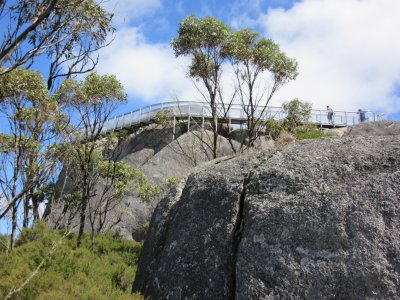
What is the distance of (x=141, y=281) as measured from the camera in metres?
9.07

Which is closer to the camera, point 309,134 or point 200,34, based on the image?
point 309,134

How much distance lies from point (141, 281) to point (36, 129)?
1526 cm

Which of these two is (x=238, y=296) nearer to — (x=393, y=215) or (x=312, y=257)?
(x=312, y=257)

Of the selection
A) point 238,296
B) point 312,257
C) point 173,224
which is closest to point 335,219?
point 312,257

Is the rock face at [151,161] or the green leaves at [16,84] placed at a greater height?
the green leaves at [16,84]

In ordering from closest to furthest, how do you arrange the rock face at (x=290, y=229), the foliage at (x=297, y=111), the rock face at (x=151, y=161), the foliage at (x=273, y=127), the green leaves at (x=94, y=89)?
the rock face at (x=290, y=229) → the green leaves at (x=94, y=89) → the rock face at (x=151, y=161) → the foliage at (x=273, y=127) → the foliage at (x=297, y=111)

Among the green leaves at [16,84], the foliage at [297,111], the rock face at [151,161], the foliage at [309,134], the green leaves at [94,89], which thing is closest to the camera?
the green leaves at [16,84]

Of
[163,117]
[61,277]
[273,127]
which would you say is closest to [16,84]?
[61,277]

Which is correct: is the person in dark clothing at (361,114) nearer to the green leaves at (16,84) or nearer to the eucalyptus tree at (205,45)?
the eucalyptus tree at (205,45)

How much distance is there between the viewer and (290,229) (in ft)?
24.0

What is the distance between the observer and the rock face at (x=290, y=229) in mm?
6887

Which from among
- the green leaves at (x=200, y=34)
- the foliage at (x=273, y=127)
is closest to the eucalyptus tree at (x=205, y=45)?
the green leaves at (x=200, y=34)

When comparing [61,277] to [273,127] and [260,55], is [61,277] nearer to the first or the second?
[260,55]

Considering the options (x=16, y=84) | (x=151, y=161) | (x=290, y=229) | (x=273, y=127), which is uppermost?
(x=273, y=127)
